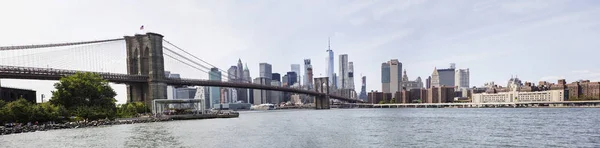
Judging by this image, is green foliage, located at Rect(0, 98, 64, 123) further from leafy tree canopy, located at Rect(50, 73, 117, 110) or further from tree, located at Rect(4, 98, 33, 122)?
leafy tree canopy, located at Rect(50, 73, 117, 110)

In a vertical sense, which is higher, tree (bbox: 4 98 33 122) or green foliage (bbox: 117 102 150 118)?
tree (bbox: 4 98 33 122)

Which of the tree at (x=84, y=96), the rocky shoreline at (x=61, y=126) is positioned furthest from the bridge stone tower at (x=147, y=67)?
the rocky shoreline at (x=61, y=126)

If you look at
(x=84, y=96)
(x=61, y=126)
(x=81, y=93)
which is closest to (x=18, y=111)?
(x=61, y=126)

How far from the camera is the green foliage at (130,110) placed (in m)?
69.9

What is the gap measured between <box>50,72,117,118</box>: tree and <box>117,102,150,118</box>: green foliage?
445cm

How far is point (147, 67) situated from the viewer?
87.6 m

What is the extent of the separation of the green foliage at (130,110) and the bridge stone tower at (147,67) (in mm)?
5681

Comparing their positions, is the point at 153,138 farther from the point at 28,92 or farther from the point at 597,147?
the point at 28,92

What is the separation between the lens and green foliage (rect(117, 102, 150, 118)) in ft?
229

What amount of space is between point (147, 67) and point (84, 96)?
26.1 metres

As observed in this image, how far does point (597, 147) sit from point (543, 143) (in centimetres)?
333

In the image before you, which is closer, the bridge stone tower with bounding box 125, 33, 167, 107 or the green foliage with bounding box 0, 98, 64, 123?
the green foliage with bounding box 0, 98, 64, 123

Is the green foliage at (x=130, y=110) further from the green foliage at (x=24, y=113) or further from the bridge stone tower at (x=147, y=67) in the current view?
the green foliage at (x=24, y=113)

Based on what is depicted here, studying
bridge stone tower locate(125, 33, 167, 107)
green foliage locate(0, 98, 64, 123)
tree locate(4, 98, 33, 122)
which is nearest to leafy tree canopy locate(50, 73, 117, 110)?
green foliage locate(0, 98, 64, 123)
